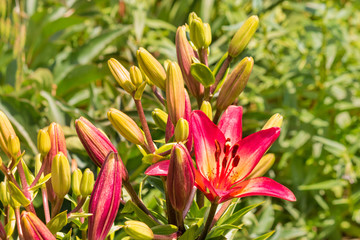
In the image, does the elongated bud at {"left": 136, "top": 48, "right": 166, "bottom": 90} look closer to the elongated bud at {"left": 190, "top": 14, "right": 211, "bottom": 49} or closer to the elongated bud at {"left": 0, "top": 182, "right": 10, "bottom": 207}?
A: the elongated bud at {"left": 190, "top": 14, "right": 211, "bottom": 49}

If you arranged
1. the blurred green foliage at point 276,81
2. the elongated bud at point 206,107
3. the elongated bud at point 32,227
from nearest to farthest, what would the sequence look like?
the elongated bud at point 32,227, the elongated bud at point 206,107, the blurred green foliage at point 276,81

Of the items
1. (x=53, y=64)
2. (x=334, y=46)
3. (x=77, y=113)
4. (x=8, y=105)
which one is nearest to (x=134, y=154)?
(x=77, y=113)

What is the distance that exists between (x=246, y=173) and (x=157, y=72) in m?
0.16

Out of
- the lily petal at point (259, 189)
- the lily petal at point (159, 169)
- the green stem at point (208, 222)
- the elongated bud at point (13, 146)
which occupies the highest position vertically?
the elongated bud at point (13, 146)

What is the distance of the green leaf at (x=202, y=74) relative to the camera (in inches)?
22.7

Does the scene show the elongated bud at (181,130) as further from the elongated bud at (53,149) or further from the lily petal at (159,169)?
the elongated bud at (53,149)

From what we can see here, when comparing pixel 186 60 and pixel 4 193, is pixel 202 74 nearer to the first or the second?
pixel 186 60

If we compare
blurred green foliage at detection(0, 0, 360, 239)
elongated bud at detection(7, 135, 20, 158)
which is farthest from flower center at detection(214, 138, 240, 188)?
blurred green foliage at detection(0, 0, 360, 239)

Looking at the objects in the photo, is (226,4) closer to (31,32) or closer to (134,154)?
(31,32)

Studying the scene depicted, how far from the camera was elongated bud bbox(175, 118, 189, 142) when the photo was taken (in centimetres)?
53

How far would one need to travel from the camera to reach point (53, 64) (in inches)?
57.2

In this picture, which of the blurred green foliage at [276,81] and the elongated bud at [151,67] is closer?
the elongated bud at [151,67]

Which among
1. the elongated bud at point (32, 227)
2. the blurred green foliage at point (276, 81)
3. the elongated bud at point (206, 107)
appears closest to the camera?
the elongated bud at point (32, 227)

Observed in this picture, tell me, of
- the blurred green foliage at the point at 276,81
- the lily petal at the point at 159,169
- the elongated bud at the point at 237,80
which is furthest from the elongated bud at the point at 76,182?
the blurred green foliage at the point at 276,81
